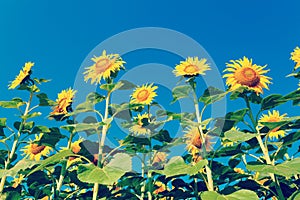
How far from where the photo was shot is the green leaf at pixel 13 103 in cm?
466

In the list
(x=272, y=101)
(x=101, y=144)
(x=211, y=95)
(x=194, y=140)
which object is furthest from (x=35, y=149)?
(x=272, y=101)

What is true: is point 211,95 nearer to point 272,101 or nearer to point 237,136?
point 272,101

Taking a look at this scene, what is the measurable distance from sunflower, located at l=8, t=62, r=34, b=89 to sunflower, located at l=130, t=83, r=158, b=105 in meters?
1.54

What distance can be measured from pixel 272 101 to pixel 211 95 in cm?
69

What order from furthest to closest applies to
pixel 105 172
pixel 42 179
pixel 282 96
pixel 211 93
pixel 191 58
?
pixel 191 58, pixel 42 179, pixel 211 93, pixel 282 96, pixel 105 172

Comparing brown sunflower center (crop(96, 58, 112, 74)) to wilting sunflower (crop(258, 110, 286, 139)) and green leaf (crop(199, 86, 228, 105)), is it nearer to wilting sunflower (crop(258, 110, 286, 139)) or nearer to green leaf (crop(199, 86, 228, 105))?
green leaf (crop(199, 86, 228, 105))

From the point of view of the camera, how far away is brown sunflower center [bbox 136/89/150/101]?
15.9 feet

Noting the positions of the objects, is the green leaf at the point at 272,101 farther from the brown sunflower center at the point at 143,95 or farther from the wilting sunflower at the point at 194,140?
the brown sunflower center at the point at 143,95

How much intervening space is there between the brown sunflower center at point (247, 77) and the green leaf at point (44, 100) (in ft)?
7.95

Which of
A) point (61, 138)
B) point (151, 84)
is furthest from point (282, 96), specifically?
point (61, 138)

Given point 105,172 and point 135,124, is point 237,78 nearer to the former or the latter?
point 135,124

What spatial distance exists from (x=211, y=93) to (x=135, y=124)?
113 centimetres

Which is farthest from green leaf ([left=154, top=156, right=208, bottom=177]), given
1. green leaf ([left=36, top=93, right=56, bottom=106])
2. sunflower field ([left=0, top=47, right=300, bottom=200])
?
green leaf ([left=36, top=93, right=56, bottom=106])

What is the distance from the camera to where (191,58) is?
486cm
